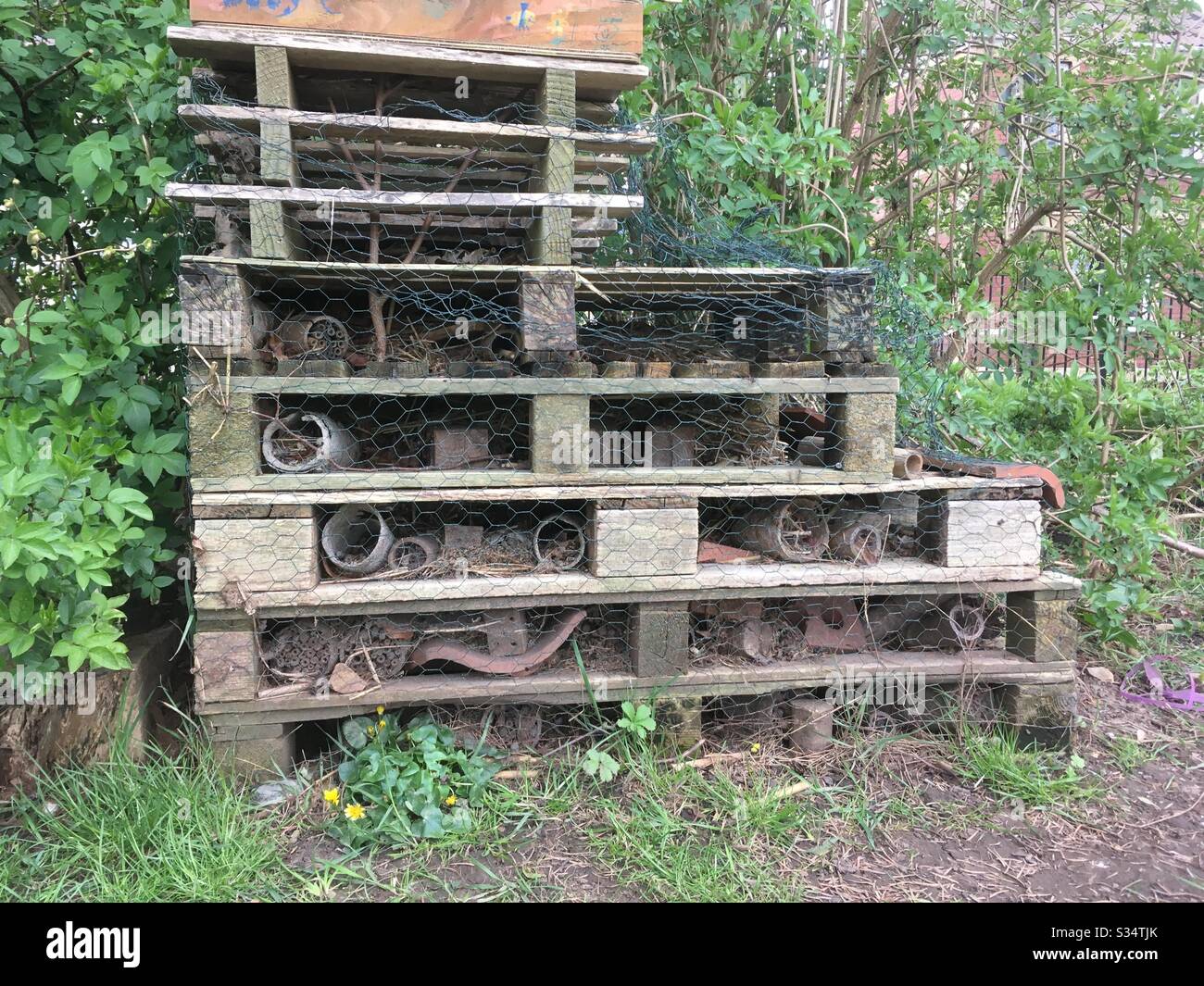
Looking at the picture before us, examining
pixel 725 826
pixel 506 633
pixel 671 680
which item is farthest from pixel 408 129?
pixel 725 826

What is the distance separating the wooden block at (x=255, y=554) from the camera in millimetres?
2395

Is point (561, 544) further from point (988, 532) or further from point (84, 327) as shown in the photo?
point (84, 327)

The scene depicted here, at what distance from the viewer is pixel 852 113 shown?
4.51 meters

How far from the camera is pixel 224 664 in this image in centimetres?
246

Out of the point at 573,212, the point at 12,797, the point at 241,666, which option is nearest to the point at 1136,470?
the point at 573,212

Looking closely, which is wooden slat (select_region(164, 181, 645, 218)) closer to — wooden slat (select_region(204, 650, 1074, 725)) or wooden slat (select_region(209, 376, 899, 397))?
wooden slat (select_region(209, 376, 899, 397))

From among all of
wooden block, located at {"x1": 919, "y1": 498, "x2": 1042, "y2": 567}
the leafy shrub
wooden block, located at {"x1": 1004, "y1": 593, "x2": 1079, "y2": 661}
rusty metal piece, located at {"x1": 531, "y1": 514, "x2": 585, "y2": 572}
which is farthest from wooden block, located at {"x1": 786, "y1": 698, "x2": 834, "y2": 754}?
the leafy shrub

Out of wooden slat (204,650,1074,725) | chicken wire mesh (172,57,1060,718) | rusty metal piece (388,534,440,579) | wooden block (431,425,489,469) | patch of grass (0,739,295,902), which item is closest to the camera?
patch of grass (0,739,295,902)

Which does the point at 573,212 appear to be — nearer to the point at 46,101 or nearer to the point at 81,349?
the point at 81,349

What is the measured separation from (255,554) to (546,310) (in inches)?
49.0

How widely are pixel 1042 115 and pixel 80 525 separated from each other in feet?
16.1

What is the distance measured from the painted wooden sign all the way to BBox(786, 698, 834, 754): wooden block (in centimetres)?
247

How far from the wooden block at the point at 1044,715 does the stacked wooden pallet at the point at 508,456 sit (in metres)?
0.01

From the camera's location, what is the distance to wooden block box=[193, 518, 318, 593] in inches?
94.3
